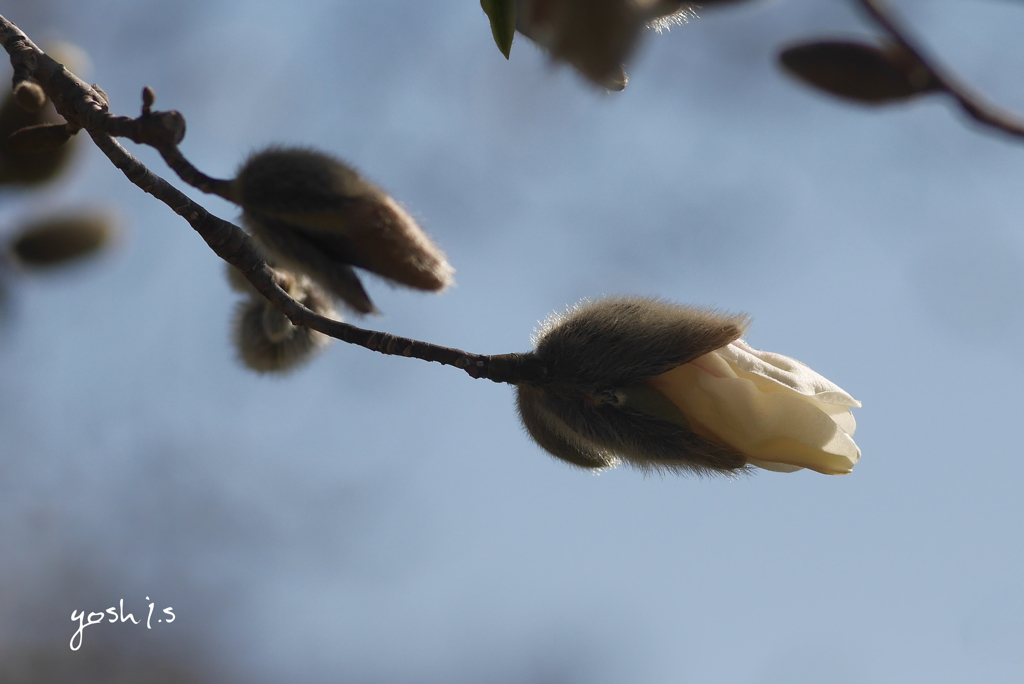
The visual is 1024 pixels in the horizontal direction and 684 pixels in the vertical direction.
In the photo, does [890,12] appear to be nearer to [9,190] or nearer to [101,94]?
[101,94]

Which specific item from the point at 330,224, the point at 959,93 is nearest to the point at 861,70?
the point at 959,93

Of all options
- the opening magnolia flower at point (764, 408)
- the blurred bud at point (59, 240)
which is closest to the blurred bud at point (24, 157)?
the blurred bud at point (59, 240)

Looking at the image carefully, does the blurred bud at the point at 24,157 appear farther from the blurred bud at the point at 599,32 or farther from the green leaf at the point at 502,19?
the blurred bud at the point at 599,32

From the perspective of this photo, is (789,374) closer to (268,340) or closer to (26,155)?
(268,340)

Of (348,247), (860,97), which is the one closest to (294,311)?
(348,247)

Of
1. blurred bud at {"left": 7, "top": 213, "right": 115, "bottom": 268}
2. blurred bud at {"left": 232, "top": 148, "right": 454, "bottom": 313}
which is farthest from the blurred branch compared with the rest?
blurred bud at {"left": 7, "top": 213, "right": 115, "bottom": 268}

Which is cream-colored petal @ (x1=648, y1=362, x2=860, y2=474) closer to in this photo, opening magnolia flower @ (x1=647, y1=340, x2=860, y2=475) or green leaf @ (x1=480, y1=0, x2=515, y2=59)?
opening magnolia flower @ (x1=647, y1=340, x2=860, y2=475)
